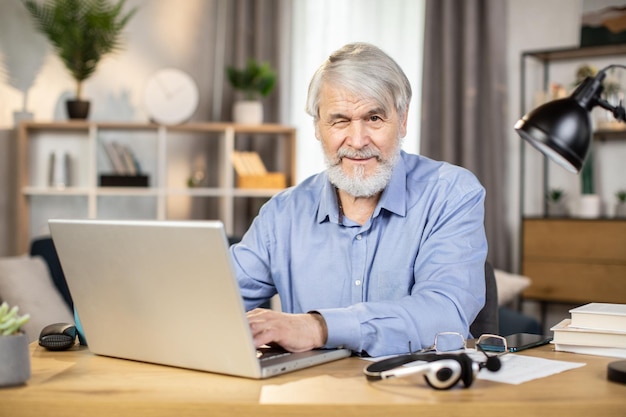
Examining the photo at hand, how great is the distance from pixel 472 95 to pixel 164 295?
12.3ft

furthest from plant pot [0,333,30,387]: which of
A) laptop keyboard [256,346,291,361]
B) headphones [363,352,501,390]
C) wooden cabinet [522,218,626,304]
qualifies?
wooden cabinet [522,218,626,304]

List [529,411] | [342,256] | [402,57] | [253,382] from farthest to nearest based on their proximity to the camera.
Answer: [402,57] → [342,256] → [253,382] → [529,411]

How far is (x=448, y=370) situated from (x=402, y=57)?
4.02 meters

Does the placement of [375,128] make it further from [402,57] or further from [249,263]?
[402,57]

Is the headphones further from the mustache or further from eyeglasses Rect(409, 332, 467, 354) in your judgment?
the mustache

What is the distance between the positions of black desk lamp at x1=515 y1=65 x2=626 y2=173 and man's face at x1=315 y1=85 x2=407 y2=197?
57 centimetres

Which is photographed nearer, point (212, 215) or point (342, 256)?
point (342, 256)

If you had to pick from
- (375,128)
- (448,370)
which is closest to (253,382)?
(448,370)

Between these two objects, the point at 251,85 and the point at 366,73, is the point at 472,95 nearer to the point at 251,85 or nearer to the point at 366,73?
the point at 251,85

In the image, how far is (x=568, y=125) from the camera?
156cm

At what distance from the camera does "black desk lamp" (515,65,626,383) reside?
156 centimetres

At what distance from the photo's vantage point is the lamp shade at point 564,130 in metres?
1.56

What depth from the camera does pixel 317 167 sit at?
5.26 m

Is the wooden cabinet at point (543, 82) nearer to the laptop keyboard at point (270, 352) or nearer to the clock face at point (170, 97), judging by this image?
the clock face at point (170, 97)
